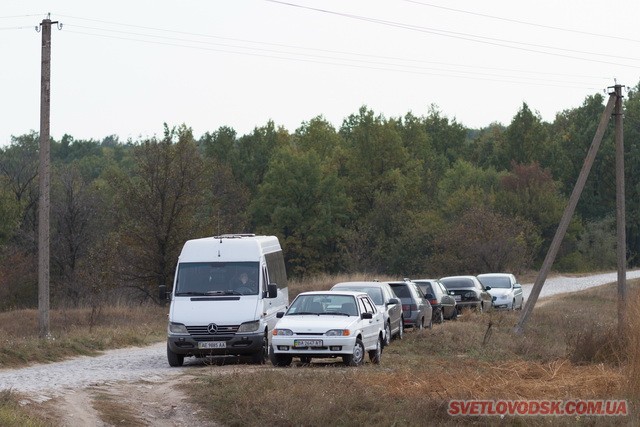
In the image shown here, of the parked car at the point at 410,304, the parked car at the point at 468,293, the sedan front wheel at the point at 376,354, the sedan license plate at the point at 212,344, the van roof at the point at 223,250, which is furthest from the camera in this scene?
the parked car at the point at 468,293

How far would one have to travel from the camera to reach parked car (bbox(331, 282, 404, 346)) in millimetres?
25344

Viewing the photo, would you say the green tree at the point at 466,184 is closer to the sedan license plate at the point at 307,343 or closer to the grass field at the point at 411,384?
the grass field at the point at 411,384

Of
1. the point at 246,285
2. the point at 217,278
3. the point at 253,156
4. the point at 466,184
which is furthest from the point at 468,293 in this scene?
the point at 253,156

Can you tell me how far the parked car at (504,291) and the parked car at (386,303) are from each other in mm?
14429

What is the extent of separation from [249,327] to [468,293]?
18693mm

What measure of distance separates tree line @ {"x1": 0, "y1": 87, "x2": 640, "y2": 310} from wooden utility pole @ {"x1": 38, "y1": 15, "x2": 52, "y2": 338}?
47.2 feet

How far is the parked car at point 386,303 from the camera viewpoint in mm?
25344

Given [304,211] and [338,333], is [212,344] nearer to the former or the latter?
[338,333]

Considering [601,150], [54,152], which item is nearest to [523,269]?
[601,150]

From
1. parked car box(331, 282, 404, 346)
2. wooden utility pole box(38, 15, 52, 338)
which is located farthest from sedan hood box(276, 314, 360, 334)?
wooden utility pole box(38, 15, 52, 338)

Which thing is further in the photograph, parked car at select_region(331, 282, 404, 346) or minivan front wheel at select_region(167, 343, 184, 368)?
parked car at select_region(331, 282, 404, 346)

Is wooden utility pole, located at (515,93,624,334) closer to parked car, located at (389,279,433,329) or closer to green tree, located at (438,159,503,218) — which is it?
parked car, located at (389,279,433,329)

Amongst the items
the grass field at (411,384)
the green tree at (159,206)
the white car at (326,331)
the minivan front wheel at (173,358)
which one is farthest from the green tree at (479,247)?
the minivan front wheel at (173,358)

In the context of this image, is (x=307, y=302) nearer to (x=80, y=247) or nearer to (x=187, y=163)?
(x=187, y=163)
